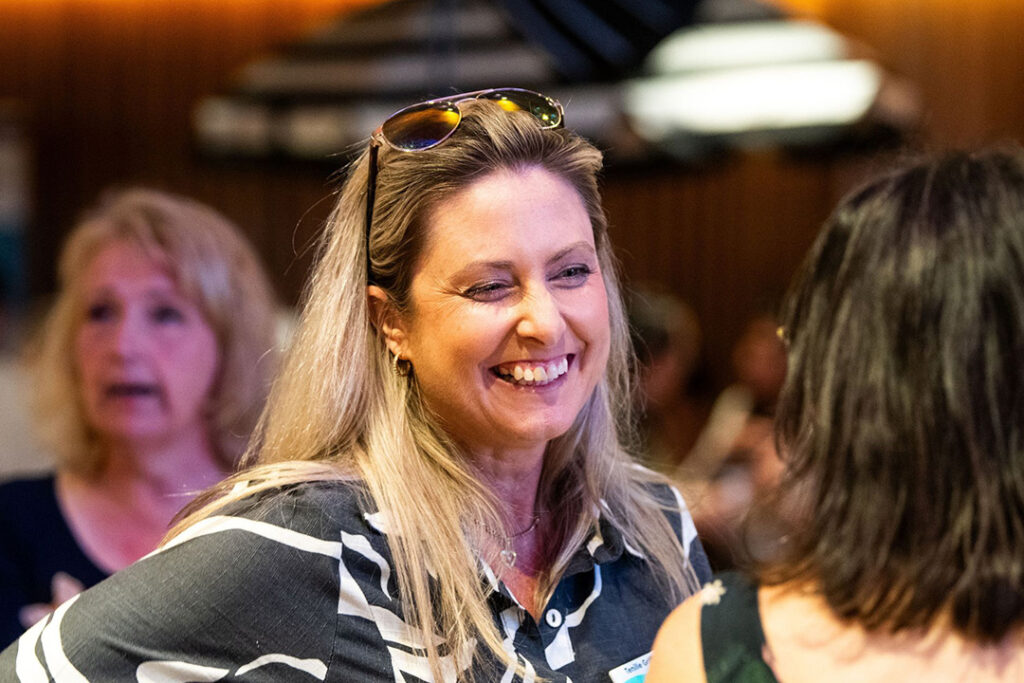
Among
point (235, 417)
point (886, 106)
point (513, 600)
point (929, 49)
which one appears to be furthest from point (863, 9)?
point (513, 600)

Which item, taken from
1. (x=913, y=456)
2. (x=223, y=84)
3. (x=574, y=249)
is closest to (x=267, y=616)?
(x=574, y=249)

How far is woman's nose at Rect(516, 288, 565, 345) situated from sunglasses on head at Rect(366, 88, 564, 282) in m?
0.26

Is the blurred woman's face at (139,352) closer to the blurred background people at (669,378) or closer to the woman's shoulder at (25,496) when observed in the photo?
the woman's shoulder at (25,496)

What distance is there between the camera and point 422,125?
1639 millimetres

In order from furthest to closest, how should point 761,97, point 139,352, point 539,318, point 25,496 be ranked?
point 761,97, point 139,352, point 25,496, point 539,318

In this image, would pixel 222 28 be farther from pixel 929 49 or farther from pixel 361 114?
pixel 929 49

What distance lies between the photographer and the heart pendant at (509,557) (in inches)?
63.9

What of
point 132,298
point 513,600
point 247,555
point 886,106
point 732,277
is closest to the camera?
point 247,555

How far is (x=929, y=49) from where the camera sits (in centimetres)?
511

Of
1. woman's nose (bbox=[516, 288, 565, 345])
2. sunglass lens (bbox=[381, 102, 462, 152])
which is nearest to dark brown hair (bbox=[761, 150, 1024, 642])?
woman's nose (bbox=[516, 288, 565, 345])

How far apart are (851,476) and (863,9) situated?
4.41 m

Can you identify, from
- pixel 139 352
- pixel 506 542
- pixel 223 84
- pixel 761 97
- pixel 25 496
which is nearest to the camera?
pixel 506 542

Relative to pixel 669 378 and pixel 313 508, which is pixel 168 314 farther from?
pixel 669 378

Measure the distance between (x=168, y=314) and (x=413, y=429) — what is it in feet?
Result: 3.56
